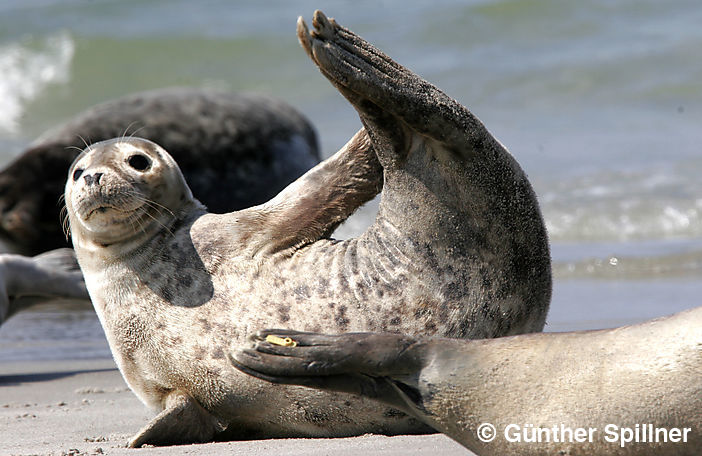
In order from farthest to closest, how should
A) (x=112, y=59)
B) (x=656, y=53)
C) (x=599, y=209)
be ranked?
(x=112, y=59)
(x=656, y=53)
(x=599, y=209)

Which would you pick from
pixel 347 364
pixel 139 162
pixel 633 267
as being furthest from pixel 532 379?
pixel 633 267

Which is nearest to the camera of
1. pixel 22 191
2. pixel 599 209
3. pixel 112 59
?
pixel 22 191

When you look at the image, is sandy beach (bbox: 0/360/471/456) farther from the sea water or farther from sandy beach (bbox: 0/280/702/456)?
the sea water

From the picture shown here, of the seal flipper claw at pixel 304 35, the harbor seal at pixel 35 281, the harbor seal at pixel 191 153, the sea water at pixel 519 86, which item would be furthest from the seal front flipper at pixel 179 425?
the harbor seal at pixel 191 153

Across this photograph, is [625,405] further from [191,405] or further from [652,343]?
[191,405]

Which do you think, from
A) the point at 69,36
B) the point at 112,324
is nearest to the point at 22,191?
the point at 112,324

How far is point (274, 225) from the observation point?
3.58m

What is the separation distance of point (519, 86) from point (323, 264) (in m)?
11.6

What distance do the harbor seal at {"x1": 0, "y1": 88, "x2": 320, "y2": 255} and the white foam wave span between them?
338 inches

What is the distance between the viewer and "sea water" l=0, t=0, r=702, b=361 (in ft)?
23.2

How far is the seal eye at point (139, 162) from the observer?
12.2 ft

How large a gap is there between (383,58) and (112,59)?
1545 centimetres

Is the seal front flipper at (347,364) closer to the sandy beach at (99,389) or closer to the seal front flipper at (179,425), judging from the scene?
the sandy beach at (99,389)

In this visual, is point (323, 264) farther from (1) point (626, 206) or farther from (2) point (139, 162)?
(1) point (626, 206)
